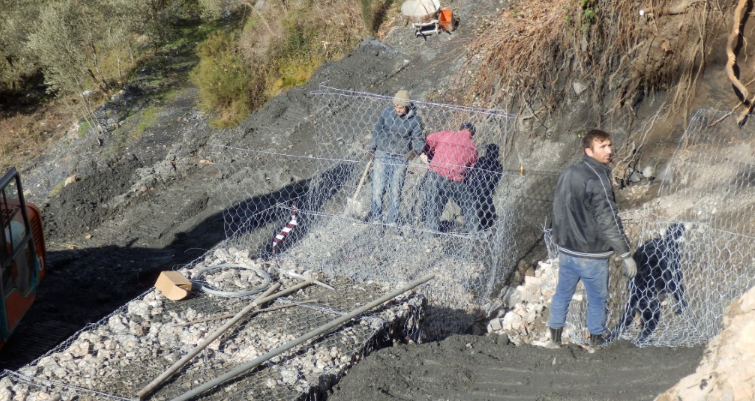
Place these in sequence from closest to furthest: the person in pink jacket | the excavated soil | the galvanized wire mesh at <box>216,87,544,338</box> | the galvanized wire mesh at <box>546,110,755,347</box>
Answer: the excavated soil, the galvanized wire mesh at <box>546,110,755,347</box>, the galvanized wire mesh at <box>216,87,544,338</box>, the person in pink jacket

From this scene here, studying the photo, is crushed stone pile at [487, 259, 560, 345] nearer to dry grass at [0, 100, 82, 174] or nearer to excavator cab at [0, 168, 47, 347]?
excavator cab at [0, 168, 47, 347]

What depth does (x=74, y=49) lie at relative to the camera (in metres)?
11.5

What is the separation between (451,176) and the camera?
22.8ft

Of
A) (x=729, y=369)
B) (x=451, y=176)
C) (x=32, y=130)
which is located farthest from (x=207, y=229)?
(x=729, y=369)

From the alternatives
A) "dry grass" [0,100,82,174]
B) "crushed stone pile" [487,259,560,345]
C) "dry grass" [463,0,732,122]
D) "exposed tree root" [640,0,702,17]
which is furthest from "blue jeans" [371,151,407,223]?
"dry grass" [0,100,82,174]

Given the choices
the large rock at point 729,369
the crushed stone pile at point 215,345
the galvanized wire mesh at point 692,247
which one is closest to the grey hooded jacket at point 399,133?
the galvanized wire mesh at point 692,247

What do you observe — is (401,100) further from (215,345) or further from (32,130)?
(32,130)

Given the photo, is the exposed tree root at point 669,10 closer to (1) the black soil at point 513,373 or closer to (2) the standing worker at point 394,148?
(2) the standing worker at point 394,148

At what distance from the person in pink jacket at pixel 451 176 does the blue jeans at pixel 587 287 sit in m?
1.90

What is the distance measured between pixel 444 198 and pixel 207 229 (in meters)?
3.06

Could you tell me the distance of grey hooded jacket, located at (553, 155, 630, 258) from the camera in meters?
4.73

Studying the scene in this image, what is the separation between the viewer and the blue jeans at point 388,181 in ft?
23.3

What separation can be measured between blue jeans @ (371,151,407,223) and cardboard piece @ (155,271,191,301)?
2.24m

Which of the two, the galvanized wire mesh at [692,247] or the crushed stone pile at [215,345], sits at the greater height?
the crushed stone pile at [215,345]
